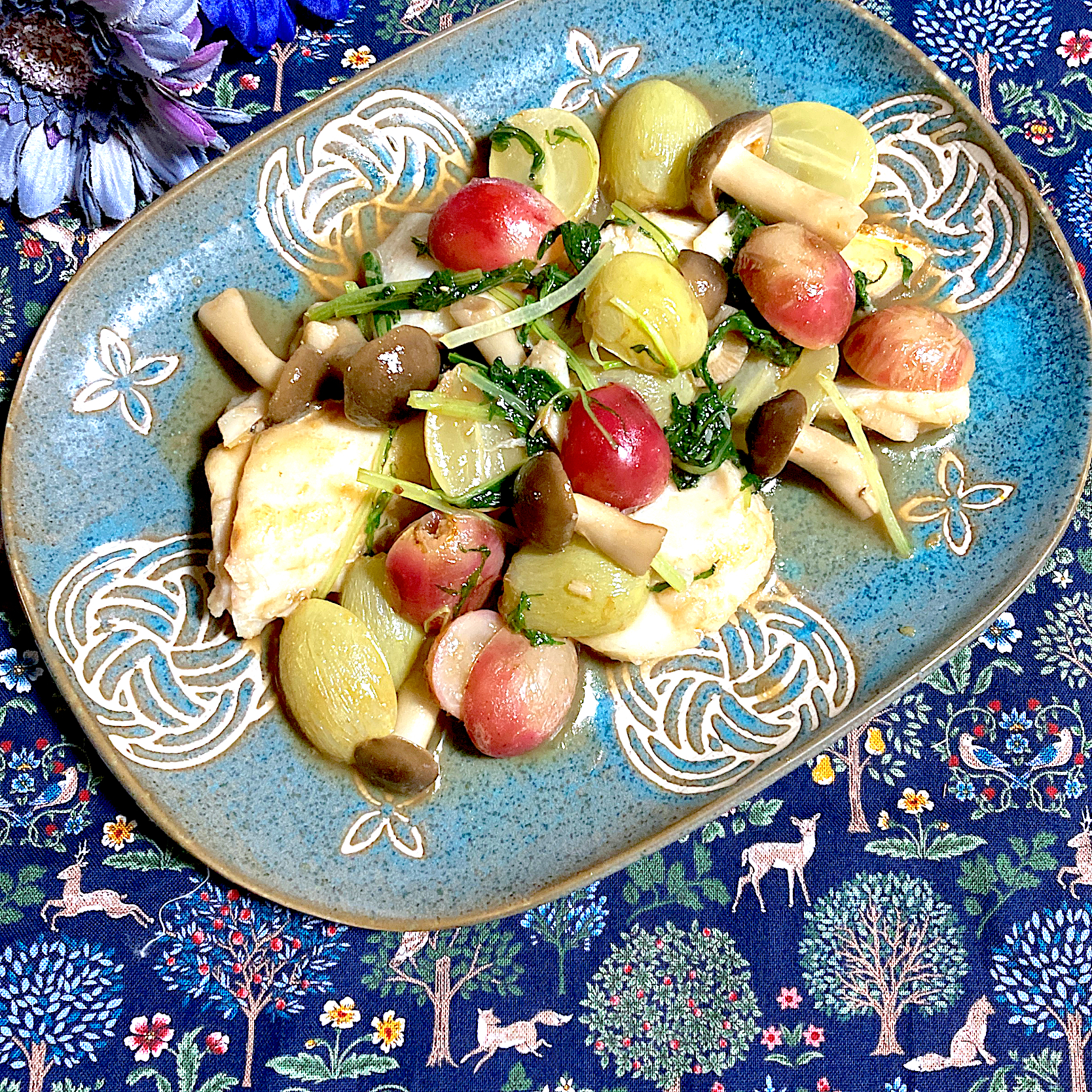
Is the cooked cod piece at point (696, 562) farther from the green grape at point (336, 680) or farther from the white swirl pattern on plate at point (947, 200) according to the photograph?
the white swirl pattern on plate at point (947, 200)

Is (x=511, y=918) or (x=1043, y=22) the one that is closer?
(x=511, y=918)

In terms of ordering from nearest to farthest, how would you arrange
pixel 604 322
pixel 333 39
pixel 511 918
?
pixel 604 322 → pixel 511 918 → pixel 333 39

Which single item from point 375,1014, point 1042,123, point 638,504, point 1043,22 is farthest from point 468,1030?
point 1043,22

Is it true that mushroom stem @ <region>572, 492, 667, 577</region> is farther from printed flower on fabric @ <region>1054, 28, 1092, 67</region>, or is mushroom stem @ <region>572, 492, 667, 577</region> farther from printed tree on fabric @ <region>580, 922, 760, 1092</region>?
printed flower on fabric @ <region>1054, 28, 1092, 67</region>

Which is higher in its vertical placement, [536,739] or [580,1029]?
[536,739]

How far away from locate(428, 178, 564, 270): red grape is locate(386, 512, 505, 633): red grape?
559 millimetres

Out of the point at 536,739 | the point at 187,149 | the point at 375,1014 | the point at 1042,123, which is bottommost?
the point at 375,1014

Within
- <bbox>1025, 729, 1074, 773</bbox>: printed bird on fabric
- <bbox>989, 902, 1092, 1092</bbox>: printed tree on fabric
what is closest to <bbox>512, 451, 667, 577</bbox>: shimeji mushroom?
<bbox>1025, 729, 1074, 773</bbox>: printed bird on fabric

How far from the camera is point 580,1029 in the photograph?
2.26 meters

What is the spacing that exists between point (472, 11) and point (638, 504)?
1463mm

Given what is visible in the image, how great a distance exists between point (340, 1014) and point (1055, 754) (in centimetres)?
170

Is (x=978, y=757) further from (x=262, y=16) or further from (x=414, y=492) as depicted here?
(x=262, y=16)

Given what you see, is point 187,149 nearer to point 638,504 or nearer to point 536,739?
point 638,504

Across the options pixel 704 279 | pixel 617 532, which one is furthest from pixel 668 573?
pixel 704 279
